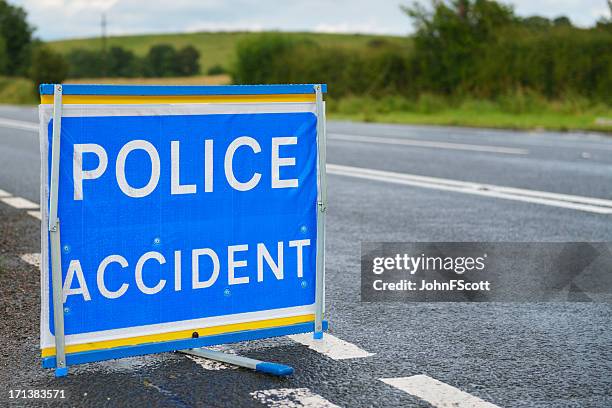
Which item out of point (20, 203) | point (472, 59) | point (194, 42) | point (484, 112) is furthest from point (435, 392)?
point (194, 42)

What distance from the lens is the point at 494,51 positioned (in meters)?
34.4

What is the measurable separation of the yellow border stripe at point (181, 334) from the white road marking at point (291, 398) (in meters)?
0.53

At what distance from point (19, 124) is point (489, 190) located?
63.9 feet

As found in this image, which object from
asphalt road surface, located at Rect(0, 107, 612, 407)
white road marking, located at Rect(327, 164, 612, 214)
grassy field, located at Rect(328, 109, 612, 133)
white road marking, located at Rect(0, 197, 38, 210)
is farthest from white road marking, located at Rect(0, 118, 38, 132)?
asphalt road surface, located at Rect(0, 107, 612, 407)

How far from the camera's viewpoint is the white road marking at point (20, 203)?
9.95 meters

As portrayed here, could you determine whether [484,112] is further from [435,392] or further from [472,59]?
[435,392]

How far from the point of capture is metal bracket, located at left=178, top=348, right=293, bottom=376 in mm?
4320

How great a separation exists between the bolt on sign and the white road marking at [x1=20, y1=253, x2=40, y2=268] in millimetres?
2673

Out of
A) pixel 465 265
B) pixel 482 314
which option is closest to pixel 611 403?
pixel 482 314

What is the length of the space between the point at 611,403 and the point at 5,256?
473 cm

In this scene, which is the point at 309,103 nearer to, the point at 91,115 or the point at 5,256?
the point at 91,115

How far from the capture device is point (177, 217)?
443 centimetres

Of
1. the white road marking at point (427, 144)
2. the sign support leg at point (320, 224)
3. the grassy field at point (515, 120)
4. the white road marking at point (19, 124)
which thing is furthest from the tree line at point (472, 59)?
the sign support leg at point (320, 224)

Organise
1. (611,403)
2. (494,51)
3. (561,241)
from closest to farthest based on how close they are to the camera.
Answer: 1. (611,403)
2. (561,241)
3. (494,51)
